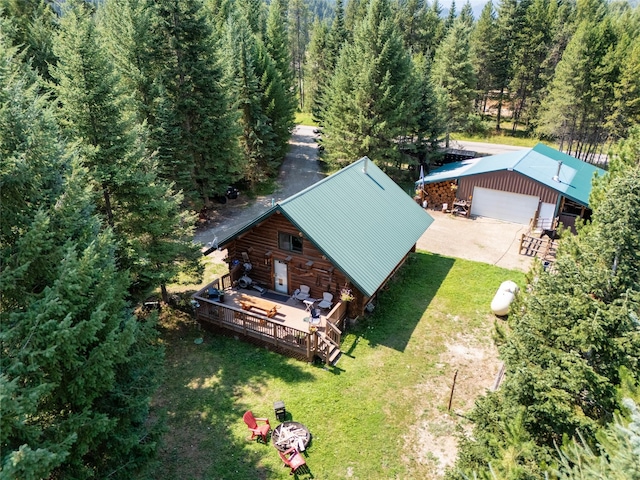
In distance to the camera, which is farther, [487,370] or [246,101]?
[246,101]

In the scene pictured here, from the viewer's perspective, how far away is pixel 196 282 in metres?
16.6

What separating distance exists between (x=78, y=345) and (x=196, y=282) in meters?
9.84

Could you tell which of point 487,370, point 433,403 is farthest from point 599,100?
point 433,403

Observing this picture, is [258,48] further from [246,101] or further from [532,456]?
[532,456]

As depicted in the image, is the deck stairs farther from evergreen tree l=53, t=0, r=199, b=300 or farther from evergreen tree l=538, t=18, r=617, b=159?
evergreen tree l=538, t=18, r=617, b=159

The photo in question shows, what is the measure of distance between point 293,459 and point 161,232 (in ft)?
28.3

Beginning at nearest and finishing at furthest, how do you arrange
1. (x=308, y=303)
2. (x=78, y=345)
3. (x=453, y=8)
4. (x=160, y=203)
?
(x=78, y=345) → (x=160, y=203) → (x=308, y=303) → (x=453, y=8)

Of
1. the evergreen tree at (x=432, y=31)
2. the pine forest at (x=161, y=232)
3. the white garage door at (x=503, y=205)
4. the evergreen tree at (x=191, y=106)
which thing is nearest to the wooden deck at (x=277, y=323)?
the pine forest at (x=161, y=232)

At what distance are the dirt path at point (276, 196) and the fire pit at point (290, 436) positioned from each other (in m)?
8.95

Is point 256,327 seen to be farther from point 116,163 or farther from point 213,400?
point 116,163

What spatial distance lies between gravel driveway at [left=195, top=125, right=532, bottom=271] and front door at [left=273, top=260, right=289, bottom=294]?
4.80m

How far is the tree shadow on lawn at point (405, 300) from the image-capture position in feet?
51.9

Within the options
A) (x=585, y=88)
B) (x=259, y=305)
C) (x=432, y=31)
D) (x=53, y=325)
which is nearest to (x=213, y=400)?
(x=259, y=305)

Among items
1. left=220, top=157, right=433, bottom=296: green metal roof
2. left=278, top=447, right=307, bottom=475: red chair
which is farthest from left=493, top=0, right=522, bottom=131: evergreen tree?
left=278, top=447, right=307, bottom=475: red chair
